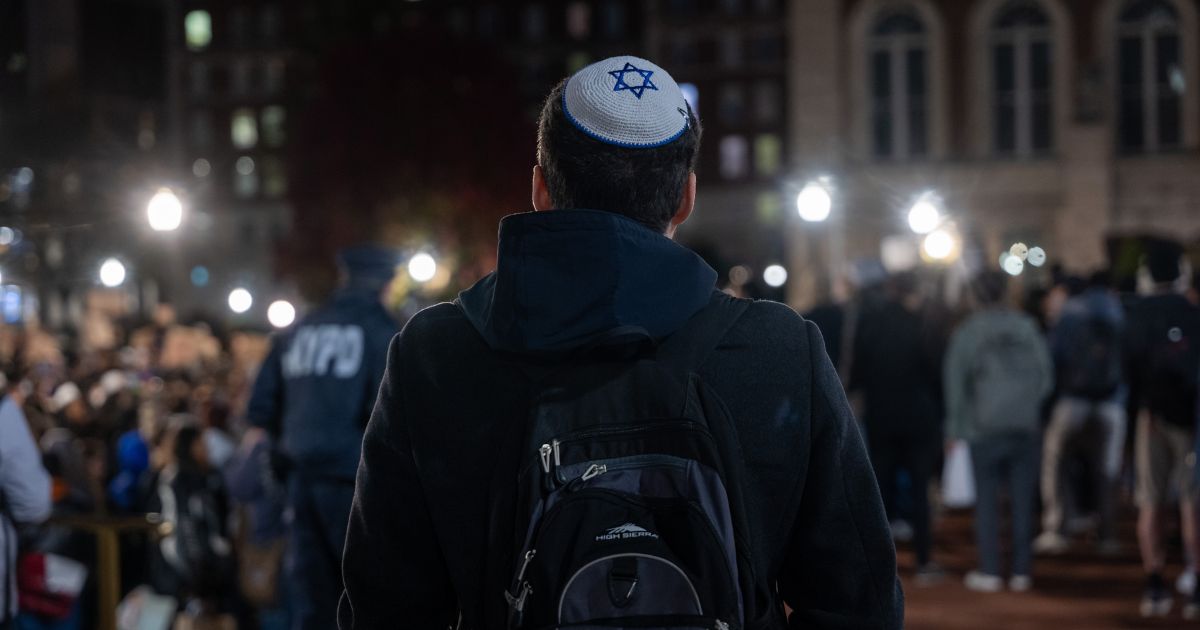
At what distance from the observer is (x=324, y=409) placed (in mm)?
7109

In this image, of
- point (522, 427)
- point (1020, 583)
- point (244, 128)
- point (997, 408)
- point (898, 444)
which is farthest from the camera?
point (244, 128)

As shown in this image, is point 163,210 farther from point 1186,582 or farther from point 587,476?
point 587,476

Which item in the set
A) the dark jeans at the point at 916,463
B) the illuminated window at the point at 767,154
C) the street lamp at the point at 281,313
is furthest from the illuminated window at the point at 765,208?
the dark jeans at the point at 916,463

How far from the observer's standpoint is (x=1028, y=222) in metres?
35.0

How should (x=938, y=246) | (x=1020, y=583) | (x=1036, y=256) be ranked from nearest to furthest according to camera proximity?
(x=1020, y=583), (x=938, y=246), (x=1036, y=256)

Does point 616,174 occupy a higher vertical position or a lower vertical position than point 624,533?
higher

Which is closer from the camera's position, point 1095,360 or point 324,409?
point 324,409

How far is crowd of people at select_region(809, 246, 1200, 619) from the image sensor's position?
9.64 meters

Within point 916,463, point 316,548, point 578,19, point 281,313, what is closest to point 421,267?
point 281,313

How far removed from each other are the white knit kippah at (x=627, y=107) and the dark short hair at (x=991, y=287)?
858cm

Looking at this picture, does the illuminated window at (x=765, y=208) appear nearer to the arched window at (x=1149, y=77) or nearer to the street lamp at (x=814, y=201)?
the arched window at (x=1149, y=77)

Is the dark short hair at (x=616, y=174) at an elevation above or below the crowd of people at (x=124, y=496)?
above

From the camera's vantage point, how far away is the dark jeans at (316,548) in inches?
268

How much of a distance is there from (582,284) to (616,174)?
0.21 m
